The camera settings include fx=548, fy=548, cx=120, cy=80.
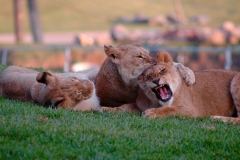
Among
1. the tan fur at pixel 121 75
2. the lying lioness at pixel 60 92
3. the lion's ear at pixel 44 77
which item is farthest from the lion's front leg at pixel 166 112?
the lion's ear at pixel 44 77

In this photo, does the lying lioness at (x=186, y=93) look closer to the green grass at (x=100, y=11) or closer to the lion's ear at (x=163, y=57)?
the lion's ear at (x=163, y=57)

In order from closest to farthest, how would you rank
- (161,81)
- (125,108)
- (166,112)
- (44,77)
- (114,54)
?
(161,81) < (166,112) < (44,77) < (125,108) < (114,54)

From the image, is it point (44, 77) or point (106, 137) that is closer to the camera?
point (106, 137)

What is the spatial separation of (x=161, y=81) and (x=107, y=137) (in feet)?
4.48

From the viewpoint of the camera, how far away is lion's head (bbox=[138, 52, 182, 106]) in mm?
6875

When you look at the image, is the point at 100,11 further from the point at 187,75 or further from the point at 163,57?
the point at 163,57

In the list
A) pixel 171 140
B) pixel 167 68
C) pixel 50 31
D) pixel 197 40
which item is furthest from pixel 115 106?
pixel 50 31

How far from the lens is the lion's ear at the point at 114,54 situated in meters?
7.91

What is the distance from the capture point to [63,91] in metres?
7.28

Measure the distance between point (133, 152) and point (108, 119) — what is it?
4.22ft

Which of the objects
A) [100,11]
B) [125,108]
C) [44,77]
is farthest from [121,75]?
[100,11]

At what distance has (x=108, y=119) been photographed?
6660 millimetres

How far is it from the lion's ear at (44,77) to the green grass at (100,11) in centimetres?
3050

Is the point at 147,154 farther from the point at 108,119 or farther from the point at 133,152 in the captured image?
the point at 108,119
